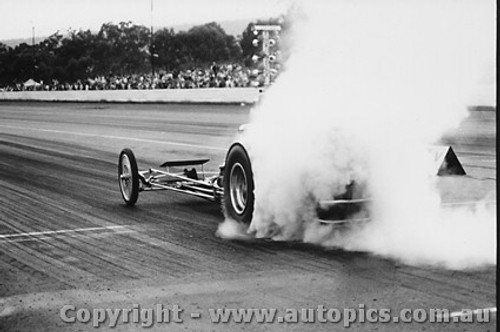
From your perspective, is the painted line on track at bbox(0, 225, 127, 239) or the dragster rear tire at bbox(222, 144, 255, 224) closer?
the dragster rear tire at bbox(222, 144, 255, 224)

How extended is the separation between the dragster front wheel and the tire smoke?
284 cm

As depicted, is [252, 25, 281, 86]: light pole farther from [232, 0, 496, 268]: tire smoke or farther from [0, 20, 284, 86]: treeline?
[0, 20, 284, 86]: treeline

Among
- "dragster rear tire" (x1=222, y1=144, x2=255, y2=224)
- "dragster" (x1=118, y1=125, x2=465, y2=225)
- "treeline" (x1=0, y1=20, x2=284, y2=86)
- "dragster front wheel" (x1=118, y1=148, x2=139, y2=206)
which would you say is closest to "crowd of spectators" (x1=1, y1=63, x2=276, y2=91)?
"treeline" (x1=0, y1=20, x2=284, y2=86)

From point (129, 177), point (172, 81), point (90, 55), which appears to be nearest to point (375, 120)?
point (129, 177)

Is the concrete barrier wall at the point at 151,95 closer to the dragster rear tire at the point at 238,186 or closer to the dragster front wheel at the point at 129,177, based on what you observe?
the dragster front wheel at the point at 129,177

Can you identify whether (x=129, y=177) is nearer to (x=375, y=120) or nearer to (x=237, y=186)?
(x=237, y=186)

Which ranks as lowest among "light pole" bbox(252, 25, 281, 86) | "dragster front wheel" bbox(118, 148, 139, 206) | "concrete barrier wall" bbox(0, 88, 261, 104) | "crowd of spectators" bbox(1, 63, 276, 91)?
"dragster front wheel" bbox(118, 148, 139, 206)

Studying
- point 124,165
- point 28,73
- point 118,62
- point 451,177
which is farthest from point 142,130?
point 28,73

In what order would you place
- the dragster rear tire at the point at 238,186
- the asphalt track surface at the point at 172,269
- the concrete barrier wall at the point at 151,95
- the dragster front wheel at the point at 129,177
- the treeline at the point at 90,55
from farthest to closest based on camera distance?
1. the treeline at the point at 90,55
2. the concrete barrier wall at the point at 151,95
3. the dragster front wheel at the point at 129,177
4. the dragster rear tire at the point at 238,186
5. the asphalt track surface at the point at 172,269

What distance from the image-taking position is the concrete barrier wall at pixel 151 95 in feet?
146

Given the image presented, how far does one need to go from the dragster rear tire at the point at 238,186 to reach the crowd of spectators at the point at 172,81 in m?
25.7

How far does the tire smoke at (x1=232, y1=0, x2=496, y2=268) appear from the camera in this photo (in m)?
8.21

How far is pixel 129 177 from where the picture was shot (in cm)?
1174

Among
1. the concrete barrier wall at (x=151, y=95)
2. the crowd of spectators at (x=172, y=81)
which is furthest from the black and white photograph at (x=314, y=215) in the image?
the concrete barrier wall at (x=151, y=95)
